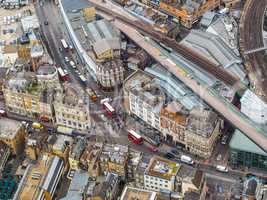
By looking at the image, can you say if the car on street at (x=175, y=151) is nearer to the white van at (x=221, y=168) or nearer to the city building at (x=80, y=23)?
the white van at (x=221, y=168)

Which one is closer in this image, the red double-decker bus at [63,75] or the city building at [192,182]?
the city building at [192,182]

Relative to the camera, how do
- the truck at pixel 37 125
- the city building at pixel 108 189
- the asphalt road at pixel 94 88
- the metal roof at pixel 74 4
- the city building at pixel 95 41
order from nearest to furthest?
the city building at pixel 108 189
the asphalt road at pixel 94 88
the truck at pixel 37 125
the city building at pixel 95 41
the metal roof at pixel 74 4

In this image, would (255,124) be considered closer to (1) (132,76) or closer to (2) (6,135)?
(1) (132,76)

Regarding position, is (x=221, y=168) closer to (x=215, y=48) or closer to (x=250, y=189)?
(x=250, y=189)

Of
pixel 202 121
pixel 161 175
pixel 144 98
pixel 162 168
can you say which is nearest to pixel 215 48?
pixel 144 98

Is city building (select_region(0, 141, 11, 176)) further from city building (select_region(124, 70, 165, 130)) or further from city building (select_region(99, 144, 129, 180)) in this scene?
city building (select_region(124, 70, 165, 130))

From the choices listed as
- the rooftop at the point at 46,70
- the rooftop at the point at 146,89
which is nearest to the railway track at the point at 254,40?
the rooftop at the point at 146,89
